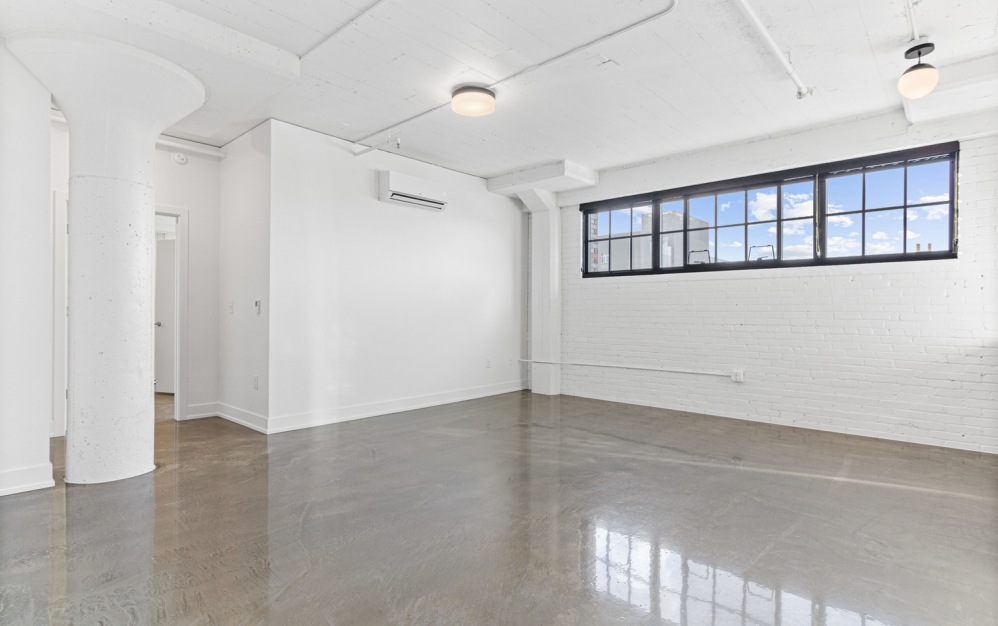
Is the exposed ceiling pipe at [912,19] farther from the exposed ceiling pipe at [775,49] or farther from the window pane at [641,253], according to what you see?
the window pane at [641,253]

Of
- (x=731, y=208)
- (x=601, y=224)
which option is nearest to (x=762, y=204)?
(x=731, y=208)

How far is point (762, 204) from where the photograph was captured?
212 inches

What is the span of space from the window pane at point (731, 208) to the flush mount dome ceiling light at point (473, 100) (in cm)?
302

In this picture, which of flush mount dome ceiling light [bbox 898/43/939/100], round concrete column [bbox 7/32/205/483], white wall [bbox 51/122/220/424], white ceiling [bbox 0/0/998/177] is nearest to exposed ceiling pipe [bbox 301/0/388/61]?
white ceiling [bbox 0/0/998/177]

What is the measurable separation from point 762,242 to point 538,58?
3237mm

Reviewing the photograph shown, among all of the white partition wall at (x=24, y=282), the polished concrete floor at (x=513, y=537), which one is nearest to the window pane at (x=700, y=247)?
the polished concrete floor at (x=513, y=537)

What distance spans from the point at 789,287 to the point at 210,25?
5.27 m

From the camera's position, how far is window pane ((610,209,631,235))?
6.42m

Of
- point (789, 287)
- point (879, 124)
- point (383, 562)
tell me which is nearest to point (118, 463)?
point (383, 562)

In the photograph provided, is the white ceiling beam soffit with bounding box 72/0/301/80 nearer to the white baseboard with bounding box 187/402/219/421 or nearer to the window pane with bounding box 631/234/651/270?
the white baseboard with bounding box 187/402/219/421

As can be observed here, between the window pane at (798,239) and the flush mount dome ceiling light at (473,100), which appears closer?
the flush mount dome ceiling light at (473,100)

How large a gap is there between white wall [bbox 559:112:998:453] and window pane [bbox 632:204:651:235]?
30 centimetres

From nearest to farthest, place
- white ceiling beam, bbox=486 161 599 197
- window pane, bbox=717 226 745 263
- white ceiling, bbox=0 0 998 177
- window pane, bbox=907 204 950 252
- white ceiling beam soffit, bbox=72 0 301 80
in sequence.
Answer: white ceiling beam soffit, bbox=72 0 301 80 < white ceiling, bbox=0 0 998 177 < window pane, bbox=907 204 950 252 < window pane, bbox=717 226 745 263 < white ceiling beam, bbox=486 161 599 197

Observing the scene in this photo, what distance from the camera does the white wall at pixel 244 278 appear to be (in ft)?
15.3
